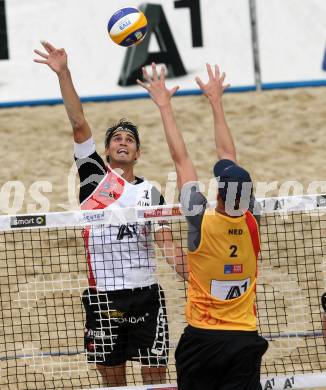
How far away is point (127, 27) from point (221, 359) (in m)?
3.69

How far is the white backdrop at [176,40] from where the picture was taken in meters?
15.5

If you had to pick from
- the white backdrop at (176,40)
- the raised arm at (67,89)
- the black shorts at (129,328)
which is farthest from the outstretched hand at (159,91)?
Result: the white backdrop at (176,40)

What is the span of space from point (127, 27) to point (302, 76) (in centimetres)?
786

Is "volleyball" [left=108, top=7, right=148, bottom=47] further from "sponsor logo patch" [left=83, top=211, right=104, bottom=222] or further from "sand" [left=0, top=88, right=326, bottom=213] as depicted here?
"sand" [left=0, top=88, right=326, bottom=213]

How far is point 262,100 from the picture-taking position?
1577 centimetres

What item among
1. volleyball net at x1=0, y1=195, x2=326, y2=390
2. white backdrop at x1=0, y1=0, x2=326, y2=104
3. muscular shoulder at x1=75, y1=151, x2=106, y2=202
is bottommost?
volleyball net at x1=0, y1=195, x2=326, y2=390

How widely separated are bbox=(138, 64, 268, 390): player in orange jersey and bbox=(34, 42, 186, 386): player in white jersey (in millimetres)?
1229

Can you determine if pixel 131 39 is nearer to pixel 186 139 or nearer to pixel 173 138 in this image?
pixel 173 138

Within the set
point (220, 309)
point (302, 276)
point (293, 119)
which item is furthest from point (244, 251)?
point (293, 119)

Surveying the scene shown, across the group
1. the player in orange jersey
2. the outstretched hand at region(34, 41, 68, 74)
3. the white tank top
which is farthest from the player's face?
the player in orange jersey

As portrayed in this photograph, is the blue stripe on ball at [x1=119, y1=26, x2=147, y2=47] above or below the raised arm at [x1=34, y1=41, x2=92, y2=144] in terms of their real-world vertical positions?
above

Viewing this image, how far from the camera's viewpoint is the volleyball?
27.9ft

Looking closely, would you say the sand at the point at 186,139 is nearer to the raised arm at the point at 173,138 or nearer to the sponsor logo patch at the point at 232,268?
the raised arm at the point at 173,138

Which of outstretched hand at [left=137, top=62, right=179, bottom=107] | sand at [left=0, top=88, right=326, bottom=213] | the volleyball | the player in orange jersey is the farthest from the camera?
sand at [left=0, top=88, right=326, bottom=213]
